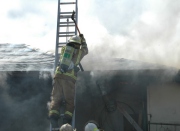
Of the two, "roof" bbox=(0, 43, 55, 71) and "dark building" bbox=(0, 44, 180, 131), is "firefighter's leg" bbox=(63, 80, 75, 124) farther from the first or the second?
"roof" bbox=(0, 43, 55, 71)


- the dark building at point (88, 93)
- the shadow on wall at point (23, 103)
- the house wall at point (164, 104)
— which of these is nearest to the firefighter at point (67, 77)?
the dark building at point (88, 93)

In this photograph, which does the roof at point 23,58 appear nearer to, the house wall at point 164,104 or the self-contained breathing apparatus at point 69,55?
the self-contained breathing apparatus at point 69,55

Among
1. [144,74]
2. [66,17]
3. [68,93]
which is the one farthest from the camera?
[144,74]

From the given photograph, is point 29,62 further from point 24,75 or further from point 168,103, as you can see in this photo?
point 168,103

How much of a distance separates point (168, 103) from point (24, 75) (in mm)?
3832

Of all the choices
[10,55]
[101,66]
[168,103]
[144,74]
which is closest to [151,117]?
[168,103]

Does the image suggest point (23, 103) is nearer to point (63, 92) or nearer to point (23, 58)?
point (23, 58)

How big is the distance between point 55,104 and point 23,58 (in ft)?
11.3

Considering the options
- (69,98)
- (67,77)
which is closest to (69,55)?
(67,77)

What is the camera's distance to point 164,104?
354 inches

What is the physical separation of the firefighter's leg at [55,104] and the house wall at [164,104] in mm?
3113

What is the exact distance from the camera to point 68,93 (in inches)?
269

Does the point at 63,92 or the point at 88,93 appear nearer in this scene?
the point at 63,92

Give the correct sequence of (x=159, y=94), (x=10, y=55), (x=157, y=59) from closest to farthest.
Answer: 1. (x=159, y=94)
2. (x=157, y=59)
3. (x=10, y=55)
